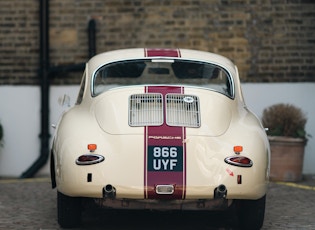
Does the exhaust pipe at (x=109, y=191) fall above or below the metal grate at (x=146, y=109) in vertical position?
below

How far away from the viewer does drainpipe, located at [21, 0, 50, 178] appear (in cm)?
1297

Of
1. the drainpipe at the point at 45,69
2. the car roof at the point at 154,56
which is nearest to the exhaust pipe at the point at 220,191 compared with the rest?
the car roof at the point at 154,56

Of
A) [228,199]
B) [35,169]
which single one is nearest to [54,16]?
[35,169]

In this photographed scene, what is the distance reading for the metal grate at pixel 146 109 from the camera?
25.1 feet

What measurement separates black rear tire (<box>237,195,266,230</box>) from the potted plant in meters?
3.97

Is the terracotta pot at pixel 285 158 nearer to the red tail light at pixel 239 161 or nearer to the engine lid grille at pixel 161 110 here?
the engine lid grille at pixel 161 110

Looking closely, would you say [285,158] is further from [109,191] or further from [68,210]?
[109,191]

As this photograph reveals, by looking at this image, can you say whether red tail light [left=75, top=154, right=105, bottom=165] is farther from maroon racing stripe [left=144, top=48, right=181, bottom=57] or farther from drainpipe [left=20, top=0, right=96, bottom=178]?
drainpipe [left=20, top=0, right=96, bottom=178]

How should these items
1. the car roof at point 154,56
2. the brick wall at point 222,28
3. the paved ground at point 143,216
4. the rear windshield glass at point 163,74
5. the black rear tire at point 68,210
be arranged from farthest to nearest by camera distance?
1. the brick wall at point 222,28
2. the car roof at point 154,56
3. the rear windshield glass at point 163,74
4. the paved ground at point 143,216
5. the black rear tire at point 68,210

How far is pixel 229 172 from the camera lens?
24.2 ft

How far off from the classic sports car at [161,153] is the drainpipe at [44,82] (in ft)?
15.4

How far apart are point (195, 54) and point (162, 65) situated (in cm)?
37

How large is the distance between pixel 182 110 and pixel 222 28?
534 cm

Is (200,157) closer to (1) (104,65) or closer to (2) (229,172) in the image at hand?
(2) (229,172)
